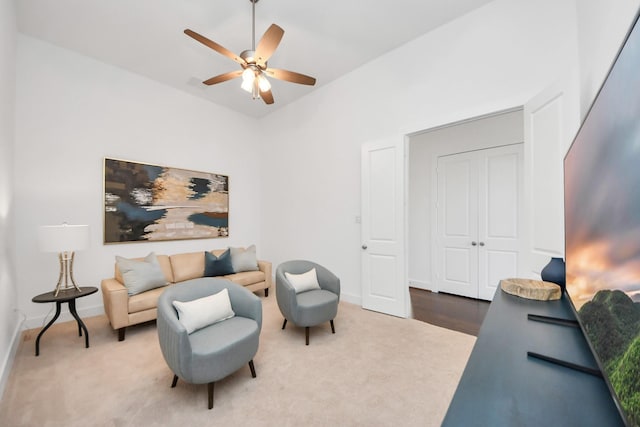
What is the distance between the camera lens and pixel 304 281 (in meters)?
2.86

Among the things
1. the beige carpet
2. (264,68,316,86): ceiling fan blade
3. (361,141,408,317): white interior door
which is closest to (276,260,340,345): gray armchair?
the beige carpet

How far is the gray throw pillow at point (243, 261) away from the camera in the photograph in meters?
3.95

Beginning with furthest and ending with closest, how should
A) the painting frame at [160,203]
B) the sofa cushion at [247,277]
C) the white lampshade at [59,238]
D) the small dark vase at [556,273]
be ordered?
the sofa cushion at [247,277] < the painting frame at [160,203] < the white lampshade at [59,238] < the small dark vase at [556,273]

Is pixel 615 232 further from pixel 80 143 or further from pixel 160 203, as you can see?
pixel 80 143

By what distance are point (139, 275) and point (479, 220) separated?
467 centimetres

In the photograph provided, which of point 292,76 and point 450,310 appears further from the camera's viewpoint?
point 450,310

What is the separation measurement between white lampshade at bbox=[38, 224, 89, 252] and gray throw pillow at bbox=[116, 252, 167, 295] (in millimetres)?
519

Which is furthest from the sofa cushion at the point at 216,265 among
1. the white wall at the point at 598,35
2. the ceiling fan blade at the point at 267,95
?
the white wall at the point at 598,35

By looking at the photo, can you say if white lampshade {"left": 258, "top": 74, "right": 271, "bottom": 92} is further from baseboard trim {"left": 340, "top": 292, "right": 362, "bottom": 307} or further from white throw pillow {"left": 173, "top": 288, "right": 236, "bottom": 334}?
baseboard trim {"left": 340, "top": 292, "right": 362, "bottom": 307}

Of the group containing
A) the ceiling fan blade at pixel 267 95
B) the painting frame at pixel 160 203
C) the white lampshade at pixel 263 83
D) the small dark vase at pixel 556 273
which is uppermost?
the ceiling fan blade at pixel 267 95

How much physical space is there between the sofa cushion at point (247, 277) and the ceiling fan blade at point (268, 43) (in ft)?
9.00

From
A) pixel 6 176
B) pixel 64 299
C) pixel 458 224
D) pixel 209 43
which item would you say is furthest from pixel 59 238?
pixel 458 224

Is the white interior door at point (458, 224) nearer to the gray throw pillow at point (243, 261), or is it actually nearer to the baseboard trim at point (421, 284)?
the baseboard trim at point (421, 284)

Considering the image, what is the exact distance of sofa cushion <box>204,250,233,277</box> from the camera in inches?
147
